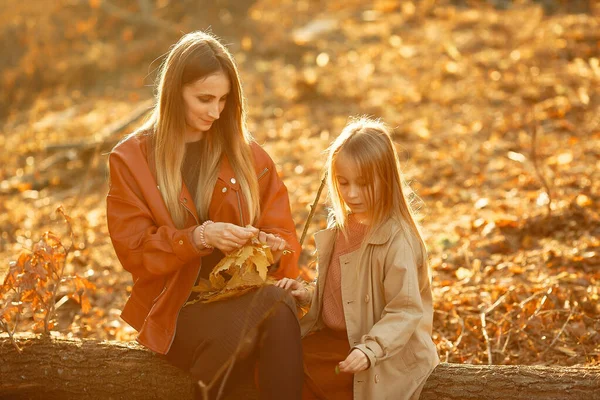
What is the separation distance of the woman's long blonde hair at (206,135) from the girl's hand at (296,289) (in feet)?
1.19

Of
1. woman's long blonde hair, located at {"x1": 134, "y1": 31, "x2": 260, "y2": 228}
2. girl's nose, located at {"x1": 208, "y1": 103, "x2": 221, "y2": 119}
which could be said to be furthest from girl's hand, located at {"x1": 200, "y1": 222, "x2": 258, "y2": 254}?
girl's nose, located at {"x1": 208, "y1": 103, "x2": 221, "y2": 119}

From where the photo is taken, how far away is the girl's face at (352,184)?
10.2ft

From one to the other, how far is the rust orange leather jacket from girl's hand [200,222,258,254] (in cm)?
7

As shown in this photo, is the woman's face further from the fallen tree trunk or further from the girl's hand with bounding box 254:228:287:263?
the fallen tree trunk

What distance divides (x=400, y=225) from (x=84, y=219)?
453cm

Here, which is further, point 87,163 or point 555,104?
point 87,163

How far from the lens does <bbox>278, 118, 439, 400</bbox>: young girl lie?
119 inches

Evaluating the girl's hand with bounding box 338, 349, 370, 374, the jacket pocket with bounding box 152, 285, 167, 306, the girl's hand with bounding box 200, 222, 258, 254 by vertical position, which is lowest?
the girl's hand with bounding box 338, 349, 370, 374

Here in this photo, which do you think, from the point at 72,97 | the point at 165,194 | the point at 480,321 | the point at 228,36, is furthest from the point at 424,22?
the point at 165,194

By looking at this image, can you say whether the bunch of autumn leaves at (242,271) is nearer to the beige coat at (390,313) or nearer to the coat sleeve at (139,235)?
the coat sleeve at (139,235)

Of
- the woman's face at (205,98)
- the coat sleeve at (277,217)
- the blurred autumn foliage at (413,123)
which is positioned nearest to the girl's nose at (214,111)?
the woman's face at (205,98)

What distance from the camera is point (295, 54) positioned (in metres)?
10.8

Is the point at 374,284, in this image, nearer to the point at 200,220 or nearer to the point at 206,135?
the point at 200,220

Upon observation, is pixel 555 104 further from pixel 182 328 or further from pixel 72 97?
pixel 72 97
